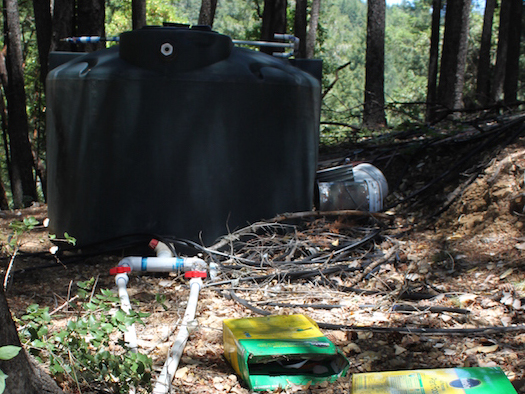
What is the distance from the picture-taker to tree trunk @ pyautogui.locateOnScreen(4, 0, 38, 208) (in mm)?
11086

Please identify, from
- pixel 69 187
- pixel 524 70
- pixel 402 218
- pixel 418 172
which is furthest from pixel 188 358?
pixel 524 70

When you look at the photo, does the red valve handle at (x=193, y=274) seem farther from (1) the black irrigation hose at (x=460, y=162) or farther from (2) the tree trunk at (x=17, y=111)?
(2) the tree trunk at (x=17, y=111)

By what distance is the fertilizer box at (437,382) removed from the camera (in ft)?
7.22

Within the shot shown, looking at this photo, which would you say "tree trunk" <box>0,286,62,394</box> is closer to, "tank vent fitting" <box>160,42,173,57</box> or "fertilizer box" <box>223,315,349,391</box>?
"fertilizer box" <box>223,315,349,391</box>

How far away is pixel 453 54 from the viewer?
38.2ft

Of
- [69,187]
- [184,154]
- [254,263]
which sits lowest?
[254,263]

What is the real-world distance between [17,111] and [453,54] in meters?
8.70

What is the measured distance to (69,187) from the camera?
4609 mm

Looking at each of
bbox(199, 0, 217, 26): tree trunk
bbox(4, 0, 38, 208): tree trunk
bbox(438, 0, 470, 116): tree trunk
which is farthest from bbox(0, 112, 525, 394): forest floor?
bbox(438, 0, 470, 116): tree trunk

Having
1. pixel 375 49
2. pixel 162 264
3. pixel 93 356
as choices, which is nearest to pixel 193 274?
pixel 162 264

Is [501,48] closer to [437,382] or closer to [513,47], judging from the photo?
[513,47]

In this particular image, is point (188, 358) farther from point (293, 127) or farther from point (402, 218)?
point (402, 218)

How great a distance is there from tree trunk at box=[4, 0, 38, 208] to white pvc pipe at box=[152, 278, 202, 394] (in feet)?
29.0

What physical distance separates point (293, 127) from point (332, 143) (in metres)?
4.25
